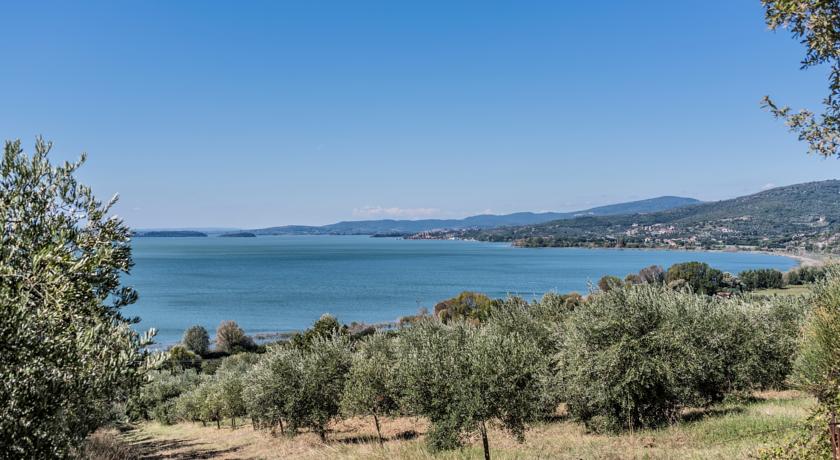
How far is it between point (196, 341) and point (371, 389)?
2974 inches

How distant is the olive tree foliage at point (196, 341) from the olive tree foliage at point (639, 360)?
85066mm

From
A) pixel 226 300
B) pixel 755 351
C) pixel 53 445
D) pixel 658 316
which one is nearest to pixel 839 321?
pixel 658 316

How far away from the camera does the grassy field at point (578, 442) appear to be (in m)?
16.0

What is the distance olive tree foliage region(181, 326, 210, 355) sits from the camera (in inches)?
3690

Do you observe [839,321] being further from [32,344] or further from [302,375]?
[302,375]

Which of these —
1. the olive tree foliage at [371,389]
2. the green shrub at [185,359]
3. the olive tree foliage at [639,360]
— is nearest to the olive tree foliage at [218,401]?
the olive tree foliage at [371,389]

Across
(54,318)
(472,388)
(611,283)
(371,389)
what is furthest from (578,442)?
(54,318)

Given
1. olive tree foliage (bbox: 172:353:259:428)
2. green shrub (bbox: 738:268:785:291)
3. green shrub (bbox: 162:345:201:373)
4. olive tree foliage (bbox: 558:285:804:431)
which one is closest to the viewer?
olive tree foliage (bbox: 558:285:804:431)

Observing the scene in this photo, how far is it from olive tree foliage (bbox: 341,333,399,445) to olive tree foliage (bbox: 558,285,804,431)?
11192 mm

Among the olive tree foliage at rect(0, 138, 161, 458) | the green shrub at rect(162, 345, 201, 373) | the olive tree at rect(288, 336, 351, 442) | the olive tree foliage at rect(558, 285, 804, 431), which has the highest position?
the olive tree foliage at rect(0, 138, 161, 458)

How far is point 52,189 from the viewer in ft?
39.4

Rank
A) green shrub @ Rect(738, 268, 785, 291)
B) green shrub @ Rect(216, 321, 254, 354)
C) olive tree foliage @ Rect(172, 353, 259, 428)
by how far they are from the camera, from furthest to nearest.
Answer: green shrub @ Rect(738, 268, 785, 291)
green shrub @ Rect(216, 321, 254, 354)
olive tree foliage @ Rect(172, 353, 259, 428)

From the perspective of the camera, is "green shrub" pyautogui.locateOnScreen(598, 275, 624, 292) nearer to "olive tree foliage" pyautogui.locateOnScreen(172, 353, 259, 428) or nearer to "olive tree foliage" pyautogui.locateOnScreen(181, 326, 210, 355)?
"olive tree foliage" pyautogui.locateOnScreen(172, 353, 259, 428)

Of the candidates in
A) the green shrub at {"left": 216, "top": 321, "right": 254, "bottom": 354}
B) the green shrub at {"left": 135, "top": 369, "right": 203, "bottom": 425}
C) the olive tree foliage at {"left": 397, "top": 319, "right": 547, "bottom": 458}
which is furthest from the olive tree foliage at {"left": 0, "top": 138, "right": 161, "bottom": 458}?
the green shrub at {"left": 216, "top": 321, "right": 254, "bottom": 354}
